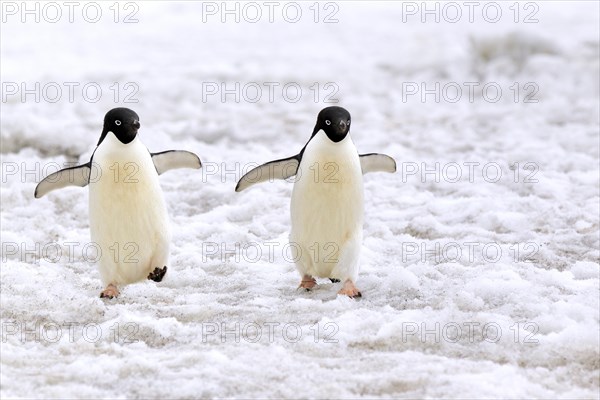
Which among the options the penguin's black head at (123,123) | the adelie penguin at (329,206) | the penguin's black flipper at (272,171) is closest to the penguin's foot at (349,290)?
the adelie penguin at (329,206)

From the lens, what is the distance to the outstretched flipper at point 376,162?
4875 millimetres

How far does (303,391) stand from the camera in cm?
326

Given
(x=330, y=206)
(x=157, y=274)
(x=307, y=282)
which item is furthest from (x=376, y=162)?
(x=157, y=274)

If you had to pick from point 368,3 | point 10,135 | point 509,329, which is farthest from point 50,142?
point 368,3

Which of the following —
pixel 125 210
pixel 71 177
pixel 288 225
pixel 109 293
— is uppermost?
pixel 71 177

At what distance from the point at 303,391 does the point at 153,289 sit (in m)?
1.54

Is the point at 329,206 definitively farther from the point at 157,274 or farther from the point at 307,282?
the point at 157,274

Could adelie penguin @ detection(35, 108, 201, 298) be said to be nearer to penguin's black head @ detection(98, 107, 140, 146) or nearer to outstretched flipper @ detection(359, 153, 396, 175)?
penguin's black head @ detection(98, 107, 140, 146)

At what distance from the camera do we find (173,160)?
16.1ft

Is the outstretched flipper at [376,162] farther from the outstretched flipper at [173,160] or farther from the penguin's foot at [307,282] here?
the outstretched flipper at [173,160]

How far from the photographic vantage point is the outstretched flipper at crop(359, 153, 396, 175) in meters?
4.88

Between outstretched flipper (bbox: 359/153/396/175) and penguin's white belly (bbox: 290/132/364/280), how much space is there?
0.35 m

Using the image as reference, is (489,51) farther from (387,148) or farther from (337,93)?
(387,148)

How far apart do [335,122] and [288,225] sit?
63.3 inches
